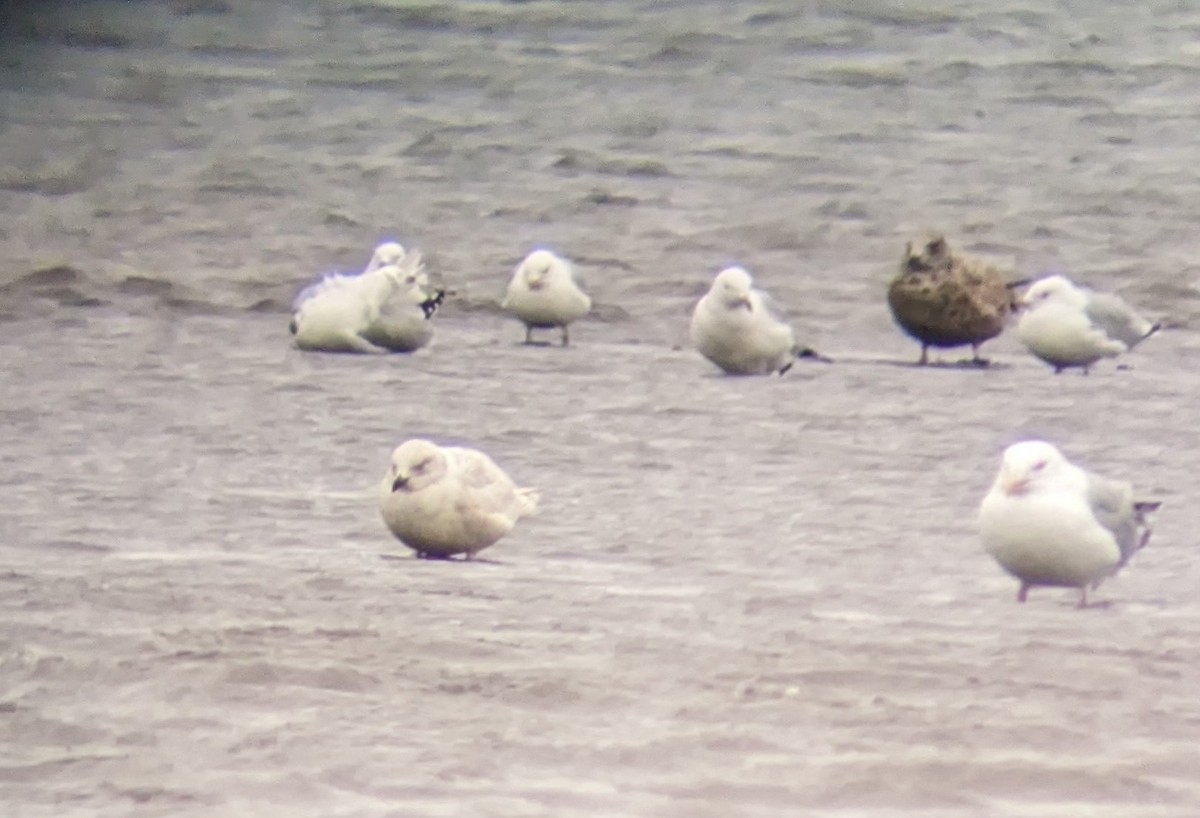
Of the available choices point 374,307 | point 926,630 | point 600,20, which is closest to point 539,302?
point 374,307

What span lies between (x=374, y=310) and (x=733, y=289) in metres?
1.26

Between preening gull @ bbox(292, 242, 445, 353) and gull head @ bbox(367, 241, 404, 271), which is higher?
gull head @ bbox(367, 241, 404, 271)

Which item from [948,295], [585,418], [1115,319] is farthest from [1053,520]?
[1115,319]

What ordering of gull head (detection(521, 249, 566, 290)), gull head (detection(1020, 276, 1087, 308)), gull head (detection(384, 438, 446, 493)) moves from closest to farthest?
gull head (detection(384, 438, 446, 493)), gull head (detection(1020, 276, 1087, 308)), gull head (detection(521, 249, 566, 290))

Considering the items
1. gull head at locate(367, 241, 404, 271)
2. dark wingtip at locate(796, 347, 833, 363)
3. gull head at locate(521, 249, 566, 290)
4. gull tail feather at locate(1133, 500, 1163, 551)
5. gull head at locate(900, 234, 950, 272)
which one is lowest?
dark wingtip at locate(796, 347, 833, 363)

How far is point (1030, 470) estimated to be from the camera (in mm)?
3268

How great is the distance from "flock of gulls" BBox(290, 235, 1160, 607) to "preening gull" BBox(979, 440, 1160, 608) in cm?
16

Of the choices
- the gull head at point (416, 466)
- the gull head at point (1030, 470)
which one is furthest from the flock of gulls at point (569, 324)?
the gull head at point (1030, 470)

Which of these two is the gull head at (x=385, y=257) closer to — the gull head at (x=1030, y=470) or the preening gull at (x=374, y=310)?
the preening gull at (x=374, y=310)

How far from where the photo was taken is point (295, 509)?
437cm

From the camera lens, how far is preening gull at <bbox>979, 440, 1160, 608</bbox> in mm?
3277

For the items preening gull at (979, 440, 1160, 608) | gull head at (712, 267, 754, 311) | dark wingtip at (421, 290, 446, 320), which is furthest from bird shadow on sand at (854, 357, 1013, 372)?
preening gull at (979, 440, 1160, 608)

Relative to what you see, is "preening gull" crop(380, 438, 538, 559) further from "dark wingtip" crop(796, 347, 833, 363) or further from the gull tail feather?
"dark wingtip" crop(796, 347, 833, 363)

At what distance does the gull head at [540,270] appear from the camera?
670 centimetres
